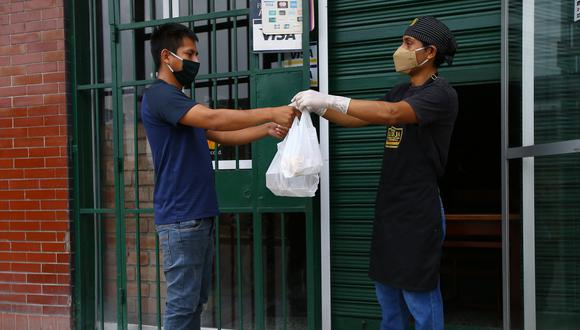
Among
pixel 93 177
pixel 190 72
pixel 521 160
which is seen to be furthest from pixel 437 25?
pixel 93 177

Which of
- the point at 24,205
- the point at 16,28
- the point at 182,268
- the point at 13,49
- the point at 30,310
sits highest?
the point at 16,28

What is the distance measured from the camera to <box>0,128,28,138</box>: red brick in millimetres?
4199

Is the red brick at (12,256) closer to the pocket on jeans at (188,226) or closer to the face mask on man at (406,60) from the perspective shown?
the pocket on jeans at (188,226)

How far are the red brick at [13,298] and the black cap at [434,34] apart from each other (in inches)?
143

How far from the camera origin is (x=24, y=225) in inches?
166

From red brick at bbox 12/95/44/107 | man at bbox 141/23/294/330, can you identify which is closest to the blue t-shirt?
man at bbox 141/23/294/330

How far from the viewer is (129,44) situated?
13.6 ft

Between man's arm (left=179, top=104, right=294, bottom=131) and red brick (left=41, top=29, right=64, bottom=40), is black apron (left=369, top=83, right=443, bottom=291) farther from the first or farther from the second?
red brick (left=41, top=29, right=64, bottom=40)

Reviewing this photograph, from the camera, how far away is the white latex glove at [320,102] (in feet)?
8.09

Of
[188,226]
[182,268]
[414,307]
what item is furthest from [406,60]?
[182,268]

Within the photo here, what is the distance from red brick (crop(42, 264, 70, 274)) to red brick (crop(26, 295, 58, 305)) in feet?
0.67

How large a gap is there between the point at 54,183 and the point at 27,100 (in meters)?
0.71

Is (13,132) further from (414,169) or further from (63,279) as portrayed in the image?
(414,169)

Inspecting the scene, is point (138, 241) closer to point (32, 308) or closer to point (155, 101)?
point (32, 308)
